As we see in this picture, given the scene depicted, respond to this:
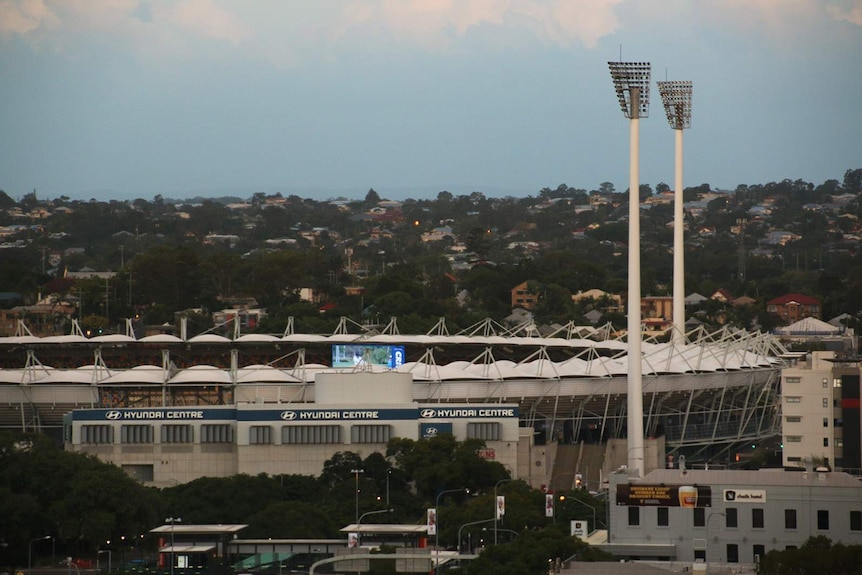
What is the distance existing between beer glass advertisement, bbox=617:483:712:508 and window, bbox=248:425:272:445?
46550 millimetres

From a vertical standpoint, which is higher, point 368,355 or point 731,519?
point 368,355

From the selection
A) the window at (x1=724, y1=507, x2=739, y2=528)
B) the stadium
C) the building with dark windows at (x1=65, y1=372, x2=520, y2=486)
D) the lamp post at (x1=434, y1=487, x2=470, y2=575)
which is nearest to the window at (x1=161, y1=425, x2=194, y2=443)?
the building with dark windows at (x1=65, y1=372, x2=520, y2=486)

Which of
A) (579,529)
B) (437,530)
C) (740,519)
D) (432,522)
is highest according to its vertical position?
(740,519)

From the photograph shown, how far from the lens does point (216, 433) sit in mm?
119188

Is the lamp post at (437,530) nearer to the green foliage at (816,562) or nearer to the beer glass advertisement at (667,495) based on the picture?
the beer glass advertisement at (667,495)

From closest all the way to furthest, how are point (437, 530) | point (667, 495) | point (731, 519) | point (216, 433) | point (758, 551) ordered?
point (758, 551), point (731, 519), point (667, 495), point (437, 530), point (216, 433)

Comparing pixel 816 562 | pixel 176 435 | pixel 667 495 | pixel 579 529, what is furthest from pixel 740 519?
pixel 176 435

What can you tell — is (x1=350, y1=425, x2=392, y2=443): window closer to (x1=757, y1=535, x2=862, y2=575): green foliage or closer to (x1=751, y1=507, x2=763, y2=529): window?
(x1=751, y1=507, x2=763, y2=529): window

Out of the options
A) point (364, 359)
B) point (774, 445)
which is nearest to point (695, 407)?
point (774, 445)

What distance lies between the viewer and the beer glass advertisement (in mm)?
73188

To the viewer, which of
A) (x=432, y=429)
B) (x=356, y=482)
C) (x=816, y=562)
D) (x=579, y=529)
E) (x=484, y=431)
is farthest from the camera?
(x=432, y=429)

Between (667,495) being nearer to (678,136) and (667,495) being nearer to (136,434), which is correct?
(136,434)

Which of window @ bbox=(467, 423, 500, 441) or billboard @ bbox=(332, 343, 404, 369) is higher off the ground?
billboard @ bbox=(332, 343, 404, 369)

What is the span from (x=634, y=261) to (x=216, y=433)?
78.2 feet
